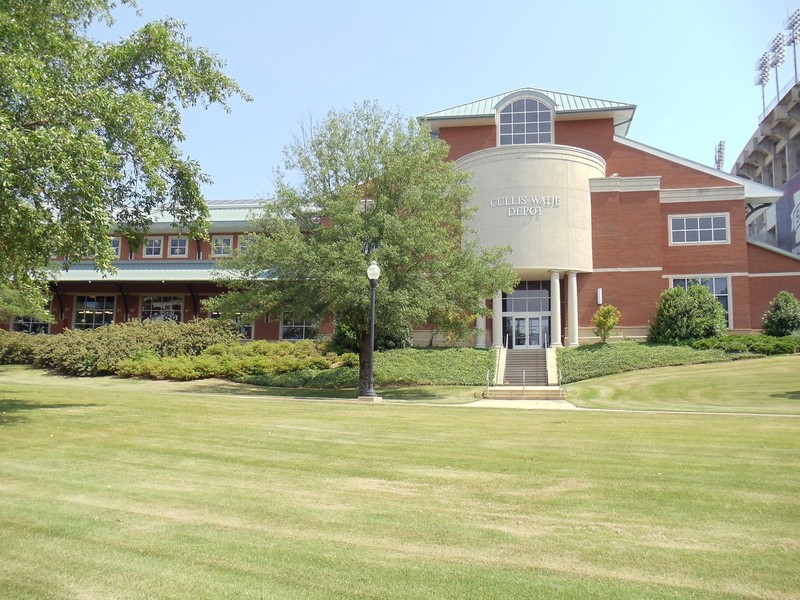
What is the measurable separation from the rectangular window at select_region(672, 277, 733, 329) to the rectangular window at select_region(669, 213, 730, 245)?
6.92 feet

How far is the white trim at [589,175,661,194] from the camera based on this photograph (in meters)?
37.3

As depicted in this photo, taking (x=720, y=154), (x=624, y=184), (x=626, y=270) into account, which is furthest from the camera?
(x=720, y=154)

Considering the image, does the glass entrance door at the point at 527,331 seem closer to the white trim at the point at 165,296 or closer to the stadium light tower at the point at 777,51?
the white trim at the point at 165,296

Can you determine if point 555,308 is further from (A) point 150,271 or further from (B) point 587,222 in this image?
(A) point 150,271

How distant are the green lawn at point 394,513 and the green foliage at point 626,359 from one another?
19.5m

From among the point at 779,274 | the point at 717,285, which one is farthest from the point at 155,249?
the point at 779,274

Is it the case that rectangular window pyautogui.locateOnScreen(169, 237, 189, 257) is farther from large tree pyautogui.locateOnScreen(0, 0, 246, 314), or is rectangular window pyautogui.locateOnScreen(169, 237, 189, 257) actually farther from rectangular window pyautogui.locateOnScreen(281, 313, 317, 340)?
large tree pyautogui.locateOnScreen(0, 0, 246, 314)

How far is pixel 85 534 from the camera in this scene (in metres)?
5.50

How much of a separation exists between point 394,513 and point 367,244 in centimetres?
1979

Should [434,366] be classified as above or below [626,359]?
below

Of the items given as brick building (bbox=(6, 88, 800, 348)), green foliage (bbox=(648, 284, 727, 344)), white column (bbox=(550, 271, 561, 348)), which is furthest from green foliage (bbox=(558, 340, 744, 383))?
brick building (bbox=(6, 88, 800, 348))

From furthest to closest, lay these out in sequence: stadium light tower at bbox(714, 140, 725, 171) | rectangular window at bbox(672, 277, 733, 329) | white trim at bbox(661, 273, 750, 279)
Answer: stadium light tower at bbox(714, 140, 725, 171) < white trim at bbox(661, 273, 750, 279) < rectangular window at bbox(672, 277, 733, 329)

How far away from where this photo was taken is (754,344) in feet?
102

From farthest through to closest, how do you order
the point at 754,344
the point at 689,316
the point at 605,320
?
the point at 605,320, the point at 689,316, the point at 754,344
